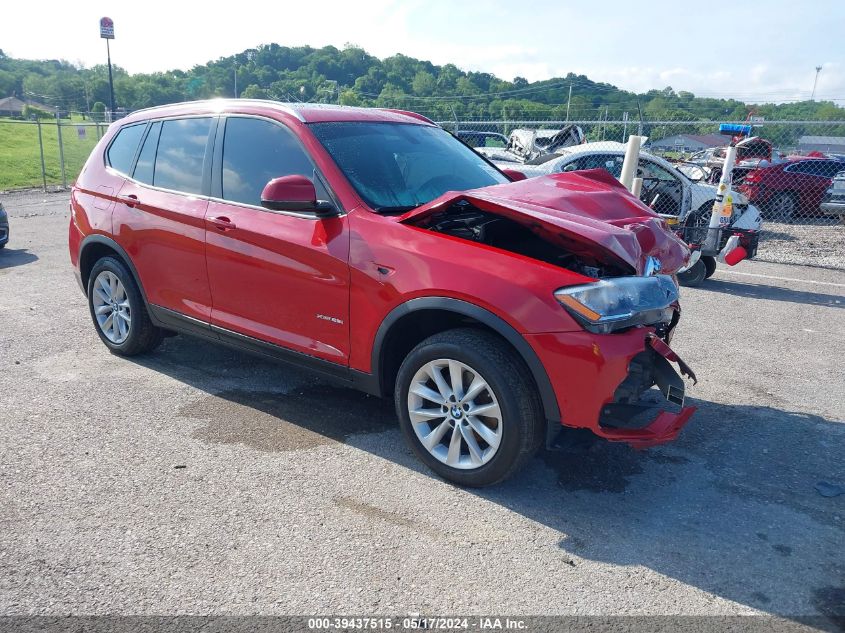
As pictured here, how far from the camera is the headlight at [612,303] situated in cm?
307

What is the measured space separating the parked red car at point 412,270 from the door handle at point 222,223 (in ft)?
0.03

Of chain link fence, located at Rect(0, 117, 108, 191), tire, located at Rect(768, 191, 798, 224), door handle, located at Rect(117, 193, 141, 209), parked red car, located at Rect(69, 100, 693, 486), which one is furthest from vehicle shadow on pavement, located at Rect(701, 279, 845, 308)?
chain link fence, located at Rect(0, 117, 108, 191)

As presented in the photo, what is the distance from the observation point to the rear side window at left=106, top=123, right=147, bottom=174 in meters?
5.16

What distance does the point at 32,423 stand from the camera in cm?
421

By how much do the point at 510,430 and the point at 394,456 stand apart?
900 mm

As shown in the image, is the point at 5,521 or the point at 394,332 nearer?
the point at 5,521

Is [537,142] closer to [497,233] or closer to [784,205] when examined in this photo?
[784,205]

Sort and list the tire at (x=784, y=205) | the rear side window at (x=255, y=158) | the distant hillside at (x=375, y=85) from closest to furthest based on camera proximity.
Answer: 1. the rear side window at (x=255, y=158)
2. the tire at (x=784, y=205)
3. the distant hillside at (x=375, y=85)

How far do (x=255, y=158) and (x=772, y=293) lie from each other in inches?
272

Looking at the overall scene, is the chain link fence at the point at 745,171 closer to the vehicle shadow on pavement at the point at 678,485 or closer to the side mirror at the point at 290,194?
the vehicle shadow on pavement at the point at 678,485

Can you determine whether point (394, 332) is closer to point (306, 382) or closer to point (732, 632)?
point (306, 382)

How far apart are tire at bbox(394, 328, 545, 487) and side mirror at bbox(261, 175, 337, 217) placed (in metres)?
0.99

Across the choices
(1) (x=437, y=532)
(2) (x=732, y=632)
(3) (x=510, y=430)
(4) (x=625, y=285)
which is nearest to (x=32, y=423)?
Result: (1) (x=437, y=532)

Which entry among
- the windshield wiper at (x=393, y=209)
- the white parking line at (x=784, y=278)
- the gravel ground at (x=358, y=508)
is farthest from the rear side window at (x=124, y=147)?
the white parking line at (x=784, y=278)
